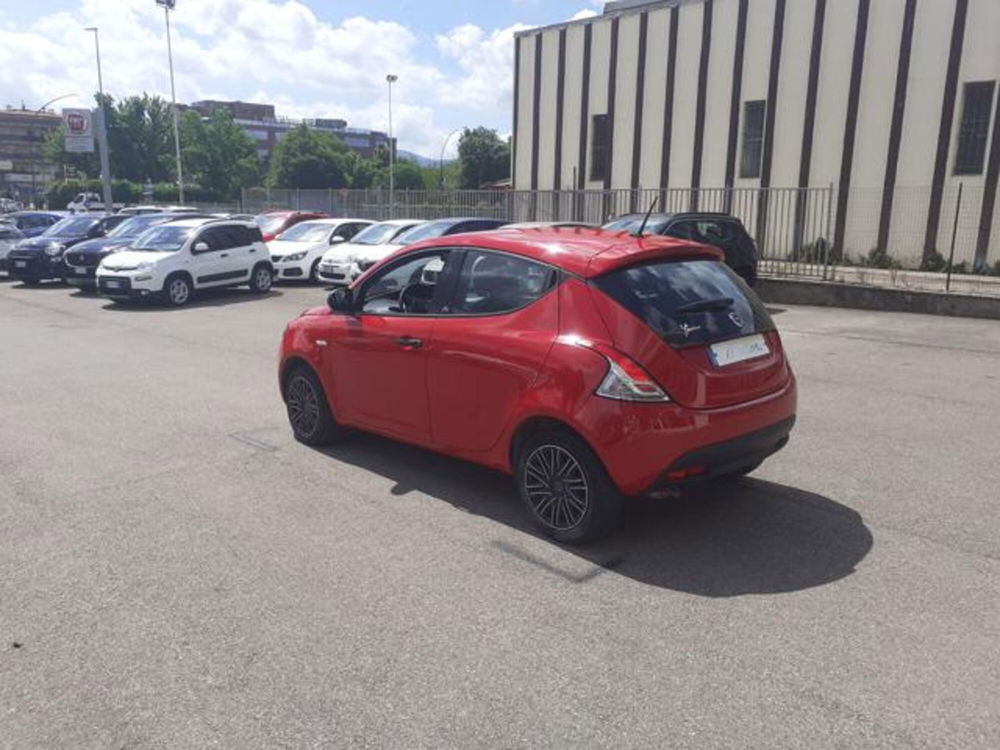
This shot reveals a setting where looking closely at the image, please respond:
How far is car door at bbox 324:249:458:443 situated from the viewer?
518 centimetres

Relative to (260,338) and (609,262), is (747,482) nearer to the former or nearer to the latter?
(609,262)

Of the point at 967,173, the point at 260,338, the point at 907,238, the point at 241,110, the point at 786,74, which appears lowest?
the point at 260,338

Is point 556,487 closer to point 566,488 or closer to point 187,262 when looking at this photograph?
point 566,488

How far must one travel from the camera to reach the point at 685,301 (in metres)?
4.34

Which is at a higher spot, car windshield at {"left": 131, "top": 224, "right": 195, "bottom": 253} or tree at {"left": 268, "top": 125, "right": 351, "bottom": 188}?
tree at {"left": 268, "top": 125, "right": 351, "bottom": 188}

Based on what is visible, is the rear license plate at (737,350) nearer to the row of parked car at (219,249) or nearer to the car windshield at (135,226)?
the row of parked car at (219,249)

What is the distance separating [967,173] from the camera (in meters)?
18.9

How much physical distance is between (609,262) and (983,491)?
297 cm

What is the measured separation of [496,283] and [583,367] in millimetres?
947

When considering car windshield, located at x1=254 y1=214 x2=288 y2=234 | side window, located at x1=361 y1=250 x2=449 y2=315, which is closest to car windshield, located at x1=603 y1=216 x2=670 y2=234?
side window, located at x1=361 y1=250 x2=449 y2=315

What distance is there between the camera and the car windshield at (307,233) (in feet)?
65.7

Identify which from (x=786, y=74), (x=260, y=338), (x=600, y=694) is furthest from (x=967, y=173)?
(x=600, y=694)

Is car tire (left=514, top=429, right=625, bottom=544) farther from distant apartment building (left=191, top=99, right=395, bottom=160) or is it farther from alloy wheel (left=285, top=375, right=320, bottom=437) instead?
distant apartment building (left=191, top=99, right=395, bottom=160)

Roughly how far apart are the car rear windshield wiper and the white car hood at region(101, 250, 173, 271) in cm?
1396
